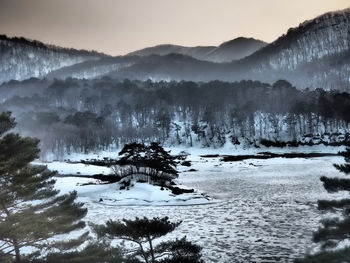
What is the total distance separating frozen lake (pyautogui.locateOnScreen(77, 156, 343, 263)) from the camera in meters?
25.2

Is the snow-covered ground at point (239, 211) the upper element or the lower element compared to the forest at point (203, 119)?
lower

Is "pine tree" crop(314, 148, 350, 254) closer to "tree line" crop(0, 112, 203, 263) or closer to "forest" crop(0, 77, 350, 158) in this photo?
"tree line" crop(0, 112, 203, 263)

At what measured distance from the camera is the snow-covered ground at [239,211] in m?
25.6

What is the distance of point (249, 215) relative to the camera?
1385 inches

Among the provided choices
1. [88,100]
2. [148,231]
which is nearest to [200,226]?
[148,231]

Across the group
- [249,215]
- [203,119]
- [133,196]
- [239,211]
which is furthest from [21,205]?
[203,119]

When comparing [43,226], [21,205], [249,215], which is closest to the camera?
[43,226]

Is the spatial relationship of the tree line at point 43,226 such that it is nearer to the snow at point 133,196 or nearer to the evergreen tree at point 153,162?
the snow at point 133,196

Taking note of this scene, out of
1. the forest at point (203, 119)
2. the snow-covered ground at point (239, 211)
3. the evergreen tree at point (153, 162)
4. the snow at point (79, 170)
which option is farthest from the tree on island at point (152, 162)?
the forest at point (203, 119)

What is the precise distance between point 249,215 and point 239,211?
2074mm

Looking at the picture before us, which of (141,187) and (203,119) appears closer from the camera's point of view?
(141,187)

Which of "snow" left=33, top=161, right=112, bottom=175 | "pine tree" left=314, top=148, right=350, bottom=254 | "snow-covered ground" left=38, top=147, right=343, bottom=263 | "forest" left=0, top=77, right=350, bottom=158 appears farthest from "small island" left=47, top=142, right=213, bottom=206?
"forest" left=0, top=77, right=350, bottom=158

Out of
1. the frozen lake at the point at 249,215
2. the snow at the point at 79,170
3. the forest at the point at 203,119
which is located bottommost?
the frozen lake at the point at 249,215

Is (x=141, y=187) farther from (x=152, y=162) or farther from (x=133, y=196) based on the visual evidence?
(x=152, y=162)
